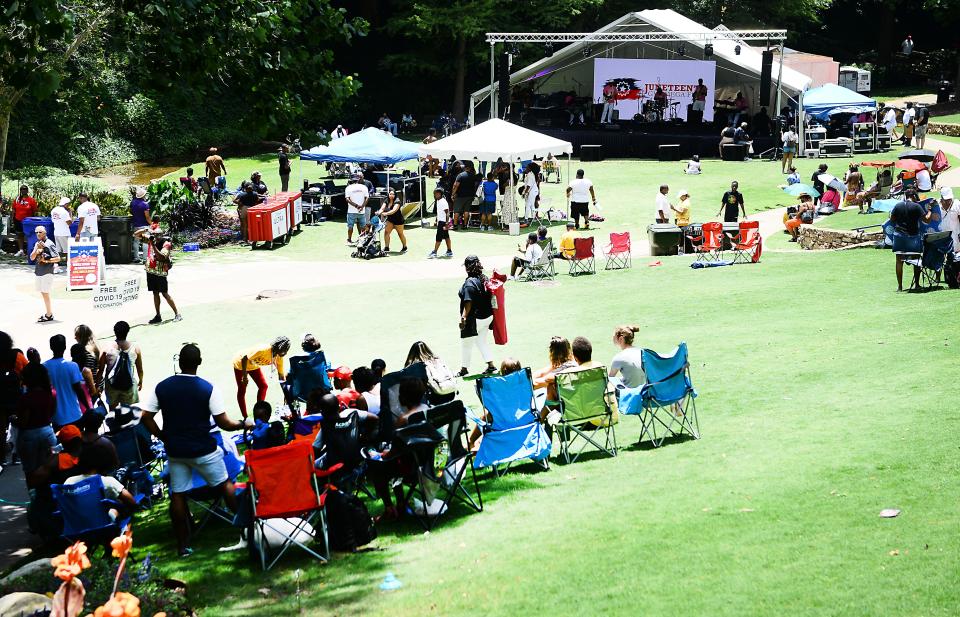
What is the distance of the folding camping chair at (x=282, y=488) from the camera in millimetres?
7777

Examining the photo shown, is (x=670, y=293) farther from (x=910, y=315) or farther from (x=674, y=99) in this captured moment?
(x=674, y=99)

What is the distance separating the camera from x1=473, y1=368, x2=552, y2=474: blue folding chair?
9312mm

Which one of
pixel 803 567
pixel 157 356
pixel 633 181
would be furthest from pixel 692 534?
pixel 633 181

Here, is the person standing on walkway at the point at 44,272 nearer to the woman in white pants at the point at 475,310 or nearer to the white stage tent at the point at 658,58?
the woman in white pants at the point at 475,310

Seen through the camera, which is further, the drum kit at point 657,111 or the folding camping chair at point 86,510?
the drum kit at point 657,111

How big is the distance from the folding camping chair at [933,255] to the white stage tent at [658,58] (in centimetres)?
1932

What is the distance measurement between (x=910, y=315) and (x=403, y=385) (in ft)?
27.6

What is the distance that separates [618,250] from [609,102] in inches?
797

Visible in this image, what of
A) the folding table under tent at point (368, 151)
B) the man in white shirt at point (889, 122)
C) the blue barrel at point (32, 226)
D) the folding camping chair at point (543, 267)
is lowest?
the folding camping chair at point (543, 267)

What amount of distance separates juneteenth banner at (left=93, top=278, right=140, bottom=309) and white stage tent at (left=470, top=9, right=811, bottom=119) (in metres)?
20.3

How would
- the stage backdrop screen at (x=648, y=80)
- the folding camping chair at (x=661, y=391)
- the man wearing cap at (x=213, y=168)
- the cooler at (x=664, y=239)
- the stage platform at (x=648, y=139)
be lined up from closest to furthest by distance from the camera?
the folding camping chair at (x=661, y=391) < the cooler at (x=664, y=239) < the man wearing cap at (x=213, y=168) < the stage platform at (x=648, y=139) < the stage backdrop screen at (x=648, y=80)

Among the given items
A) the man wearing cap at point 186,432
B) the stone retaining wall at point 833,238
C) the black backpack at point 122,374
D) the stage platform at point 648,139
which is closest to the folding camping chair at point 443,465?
the man wearing cap at point 186,432

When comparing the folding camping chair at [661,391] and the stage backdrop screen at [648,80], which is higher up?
the stage backdrop screen at [648,80]

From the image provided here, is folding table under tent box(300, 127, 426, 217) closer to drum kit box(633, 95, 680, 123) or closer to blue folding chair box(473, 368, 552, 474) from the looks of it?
drum kit box(633, 95, 680, 123)
